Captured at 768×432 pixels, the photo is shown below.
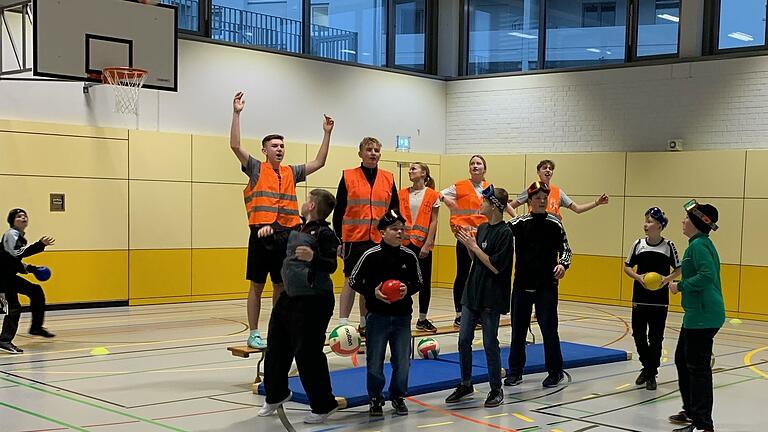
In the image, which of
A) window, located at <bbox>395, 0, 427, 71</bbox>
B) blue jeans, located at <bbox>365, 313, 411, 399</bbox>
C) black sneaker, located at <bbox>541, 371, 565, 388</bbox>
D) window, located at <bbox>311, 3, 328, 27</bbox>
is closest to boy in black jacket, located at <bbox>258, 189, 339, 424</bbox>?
blue jeans, located at <bbox>365, 313, 411, 399</bbox>

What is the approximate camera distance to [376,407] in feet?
21.0

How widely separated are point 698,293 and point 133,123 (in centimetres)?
935

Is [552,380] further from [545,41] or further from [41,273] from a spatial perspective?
[545,41]

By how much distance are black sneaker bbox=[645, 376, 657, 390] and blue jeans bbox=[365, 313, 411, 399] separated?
2482 millimetres

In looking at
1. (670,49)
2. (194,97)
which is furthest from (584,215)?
(194,97)

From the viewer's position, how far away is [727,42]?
13.8 meters

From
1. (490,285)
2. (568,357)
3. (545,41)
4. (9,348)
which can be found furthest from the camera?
(545,41)

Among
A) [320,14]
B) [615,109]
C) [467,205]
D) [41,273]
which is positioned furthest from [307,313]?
[320,14]

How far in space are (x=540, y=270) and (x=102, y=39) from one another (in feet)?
22.4

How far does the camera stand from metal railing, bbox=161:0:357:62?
1381cm

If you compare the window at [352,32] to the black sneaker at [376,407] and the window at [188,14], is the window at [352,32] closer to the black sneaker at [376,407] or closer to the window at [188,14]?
the window at [188,14]

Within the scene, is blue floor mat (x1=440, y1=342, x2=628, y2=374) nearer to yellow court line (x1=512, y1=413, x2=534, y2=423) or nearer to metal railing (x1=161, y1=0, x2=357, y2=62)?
yellow court line (x1=512, y1=413, x2=534, y2=423)

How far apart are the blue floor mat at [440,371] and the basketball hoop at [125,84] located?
18.7 feet

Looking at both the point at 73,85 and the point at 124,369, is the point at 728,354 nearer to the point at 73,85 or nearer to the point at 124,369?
the point at 124,369
